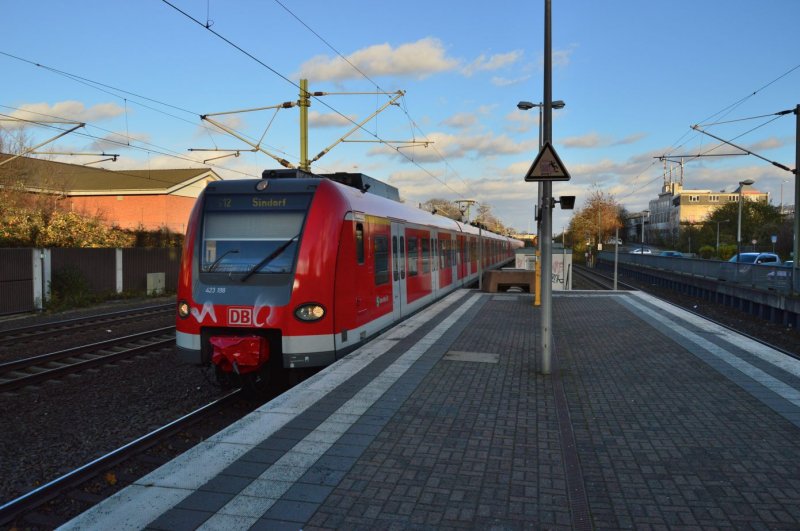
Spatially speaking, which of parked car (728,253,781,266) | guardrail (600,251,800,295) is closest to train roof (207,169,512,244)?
guardrail (600,251,800,295)

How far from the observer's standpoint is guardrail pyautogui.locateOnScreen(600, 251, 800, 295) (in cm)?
1900

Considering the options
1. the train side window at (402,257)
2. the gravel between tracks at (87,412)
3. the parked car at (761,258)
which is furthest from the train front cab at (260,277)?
the parked car at (761,258)

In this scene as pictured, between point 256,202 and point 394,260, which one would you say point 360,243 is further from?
point 394,260

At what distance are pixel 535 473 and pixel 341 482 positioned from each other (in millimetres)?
1422

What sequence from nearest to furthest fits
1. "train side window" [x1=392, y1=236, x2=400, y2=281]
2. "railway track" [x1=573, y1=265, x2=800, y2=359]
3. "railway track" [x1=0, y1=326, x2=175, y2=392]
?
"railway track" [x1=0, y1=326, x2=175, y2=392]
"railway track" [x1=573, y1=265, x2=800, y2=359]
"train side window" [x1=392, y1=236, x2=400, y2=281]

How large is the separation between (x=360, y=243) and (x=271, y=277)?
67.6 inches

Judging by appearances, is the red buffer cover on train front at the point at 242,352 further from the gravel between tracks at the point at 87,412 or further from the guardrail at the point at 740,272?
the guardrail at the point at 740,272

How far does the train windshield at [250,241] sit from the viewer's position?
7109 millimetres

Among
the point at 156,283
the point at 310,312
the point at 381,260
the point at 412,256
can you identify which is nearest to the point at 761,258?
the point at 412,256

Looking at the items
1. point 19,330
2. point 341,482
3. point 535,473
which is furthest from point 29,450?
point 19,330

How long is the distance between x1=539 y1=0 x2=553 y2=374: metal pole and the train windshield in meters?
3.25

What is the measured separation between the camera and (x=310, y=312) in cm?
699

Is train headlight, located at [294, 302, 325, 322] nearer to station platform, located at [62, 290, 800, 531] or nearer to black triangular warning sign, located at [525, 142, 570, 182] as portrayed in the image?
station platform, located at [62, 290, 800, 531]

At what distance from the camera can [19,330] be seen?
1319 centimetres
